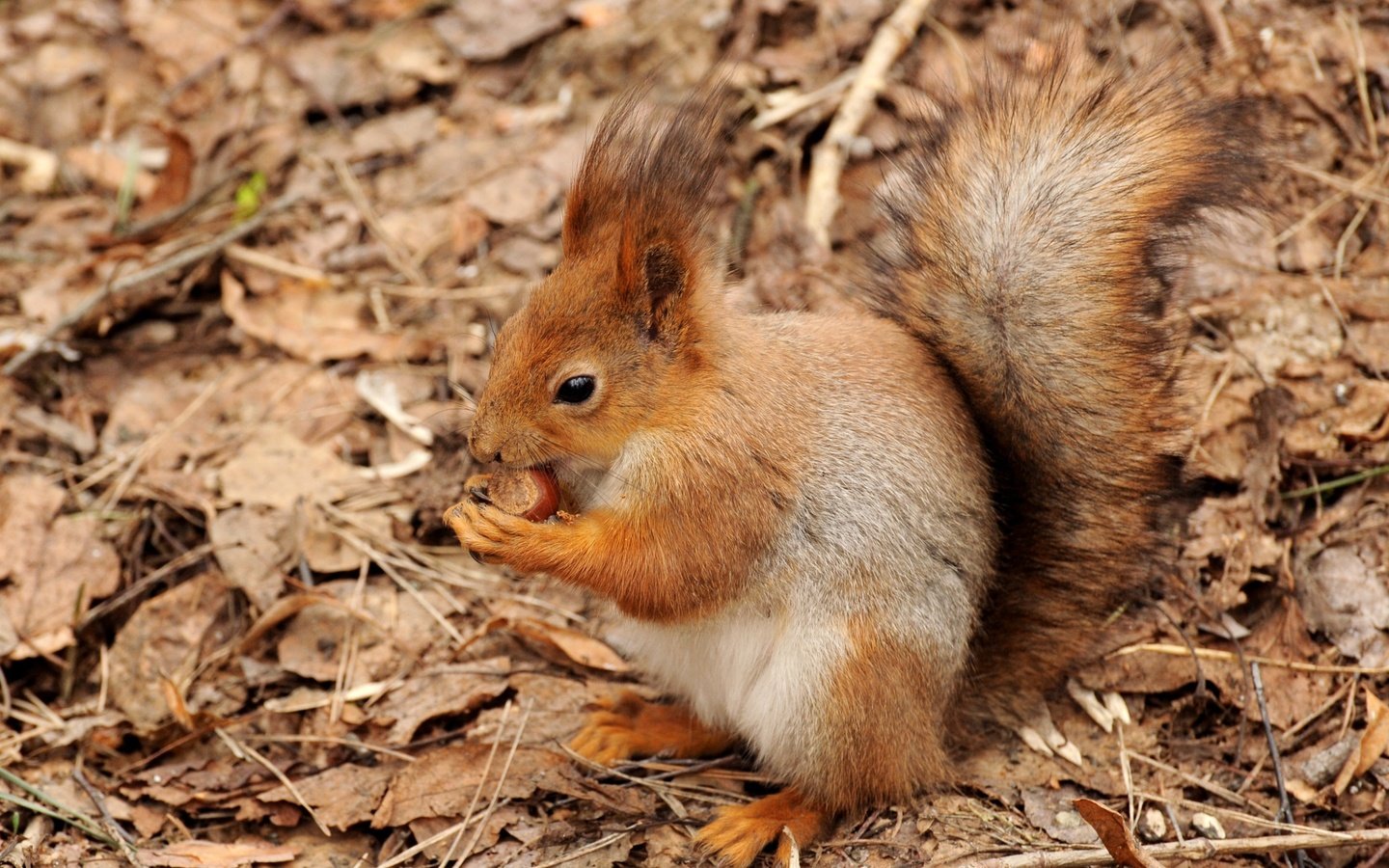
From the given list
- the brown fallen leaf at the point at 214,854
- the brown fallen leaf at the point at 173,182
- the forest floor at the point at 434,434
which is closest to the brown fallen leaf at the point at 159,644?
the forest floor at the point at 434,434

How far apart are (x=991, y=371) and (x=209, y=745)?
2.08m

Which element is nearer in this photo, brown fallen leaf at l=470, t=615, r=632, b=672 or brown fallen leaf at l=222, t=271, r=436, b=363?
brown fallen leaf at l=470, t=615, r=632, b=672

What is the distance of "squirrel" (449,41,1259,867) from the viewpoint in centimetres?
259

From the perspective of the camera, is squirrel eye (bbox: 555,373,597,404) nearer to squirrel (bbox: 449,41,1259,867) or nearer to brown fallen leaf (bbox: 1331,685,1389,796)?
squirrel (bbox: 449,41,1259,867)

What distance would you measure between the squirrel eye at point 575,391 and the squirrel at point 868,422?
0.03ft

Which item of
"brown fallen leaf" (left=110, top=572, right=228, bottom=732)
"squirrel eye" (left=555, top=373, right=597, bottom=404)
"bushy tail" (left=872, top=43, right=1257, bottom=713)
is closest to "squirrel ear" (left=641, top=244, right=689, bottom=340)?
"squirrel eye" (left=555, top=373, right=597, bottom=404)

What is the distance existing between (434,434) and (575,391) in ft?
4.56

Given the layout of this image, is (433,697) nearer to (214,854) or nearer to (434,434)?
(214,854)

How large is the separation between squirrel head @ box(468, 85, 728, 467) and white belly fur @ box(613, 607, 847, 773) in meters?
0.46

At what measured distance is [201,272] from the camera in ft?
14.2

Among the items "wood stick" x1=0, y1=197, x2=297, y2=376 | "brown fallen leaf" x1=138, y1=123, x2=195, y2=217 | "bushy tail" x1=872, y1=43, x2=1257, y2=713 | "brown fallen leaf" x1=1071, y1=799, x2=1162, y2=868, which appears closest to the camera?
"brown fallen leaf" x1=1071, y1=799, x2=1162, y2=868

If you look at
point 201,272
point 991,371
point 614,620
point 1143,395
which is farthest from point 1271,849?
point 201,272

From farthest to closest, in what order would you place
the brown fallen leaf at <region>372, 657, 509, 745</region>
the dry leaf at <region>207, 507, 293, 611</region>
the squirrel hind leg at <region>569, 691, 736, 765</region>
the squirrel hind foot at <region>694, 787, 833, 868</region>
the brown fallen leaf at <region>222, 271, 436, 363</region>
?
the brown fallen leaf at <region>222, 271, 436, 363</region>
the dry leaf at <region>207, 507, 293, 611</region>
the brown fallen leaf at <region>372, 657, 509, 745</region>
the squirrel hind leg at <region>569, 691, 736, 765</region>
the squirrel hind foot at <region>694, 787, 833, 868</region>

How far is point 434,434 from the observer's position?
387cm
